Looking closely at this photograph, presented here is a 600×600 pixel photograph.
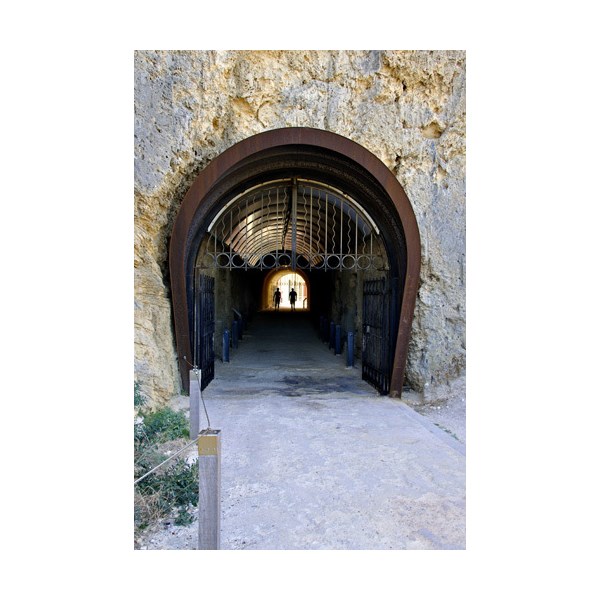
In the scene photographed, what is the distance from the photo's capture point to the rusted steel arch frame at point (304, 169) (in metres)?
6.63

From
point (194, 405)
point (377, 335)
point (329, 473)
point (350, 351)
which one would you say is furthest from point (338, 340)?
point (329, 473)

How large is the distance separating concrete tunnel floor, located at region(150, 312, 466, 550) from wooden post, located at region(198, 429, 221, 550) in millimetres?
497

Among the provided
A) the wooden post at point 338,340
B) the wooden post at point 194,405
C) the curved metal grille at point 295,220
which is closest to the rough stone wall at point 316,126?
the curved metal grille at point 295,220

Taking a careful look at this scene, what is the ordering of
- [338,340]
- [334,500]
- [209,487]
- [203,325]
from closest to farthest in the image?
1. [209,487]
2. [334,500]
3. [203,325]
4. [338,340]

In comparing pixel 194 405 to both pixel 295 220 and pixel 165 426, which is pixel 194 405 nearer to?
pixel 165 426

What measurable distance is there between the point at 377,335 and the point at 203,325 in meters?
3.28

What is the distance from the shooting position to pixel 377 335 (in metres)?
8.23

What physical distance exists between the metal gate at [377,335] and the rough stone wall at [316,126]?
0.52 m

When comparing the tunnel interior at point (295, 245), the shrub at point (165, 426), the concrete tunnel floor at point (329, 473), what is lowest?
the concrete tunnel floor at point (329, 473)

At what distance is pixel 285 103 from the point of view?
7.11m

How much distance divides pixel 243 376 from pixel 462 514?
6.57 m

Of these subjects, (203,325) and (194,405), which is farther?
(203,325)


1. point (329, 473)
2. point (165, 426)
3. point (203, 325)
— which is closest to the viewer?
point (329, 473)

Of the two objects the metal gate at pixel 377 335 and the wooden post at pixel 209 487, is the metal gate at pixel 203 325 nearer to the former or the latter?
the metal gate at pixel 377 335
